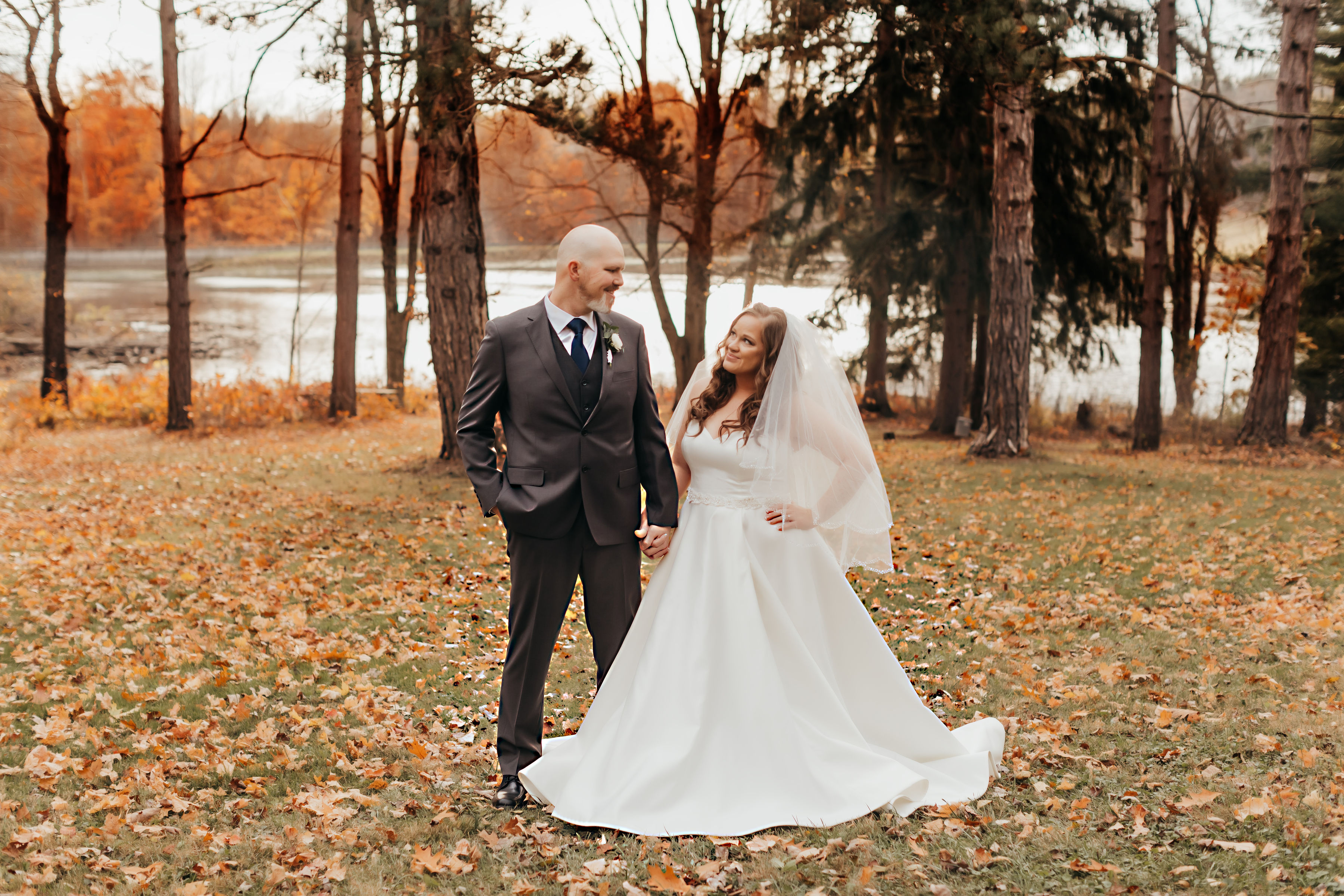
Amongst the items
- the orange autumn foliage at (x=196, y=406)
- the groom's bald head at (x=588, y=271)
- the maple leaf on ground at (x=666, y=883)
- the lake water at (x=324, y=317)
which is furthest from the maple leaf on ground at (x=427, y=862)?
the lake water at (x=324, y=317)

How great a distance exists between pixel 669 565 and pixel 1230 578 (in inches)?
228

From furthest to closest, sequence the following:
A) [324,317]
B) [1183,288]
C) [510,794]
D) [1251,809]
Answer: [324,317], [1183,288], [510,794], [1251,809]

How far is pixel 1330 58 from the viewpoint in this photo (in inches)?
683

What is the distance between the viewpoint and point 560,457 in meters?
3.82

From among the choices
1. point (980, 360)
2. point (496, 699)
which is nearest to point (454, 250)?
point (496, 699)

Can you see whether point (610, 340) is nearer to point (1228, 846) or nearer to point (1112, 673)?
point (1228, 846)

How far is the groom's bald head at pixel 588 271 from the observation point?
380 cm

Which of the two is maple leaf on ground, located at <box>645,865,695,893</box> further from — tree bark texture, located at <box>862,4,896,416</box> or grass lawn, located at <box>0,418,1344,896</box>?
tree bark texture, located at <box>862,4,896,416</box>

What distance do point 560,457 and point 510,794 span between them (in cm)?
143

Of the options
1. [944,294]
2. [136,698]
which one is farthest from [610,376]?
[944,294]

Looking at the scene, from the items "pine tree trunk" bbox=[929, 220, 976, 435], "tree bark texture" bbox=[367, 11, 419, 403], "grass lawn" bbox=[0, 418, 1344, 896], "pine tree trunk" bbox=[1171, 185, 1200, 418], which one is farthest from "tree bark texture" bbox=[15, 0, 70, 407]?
"pine tree trunk" bbox=[1171, 185, 1200, 418]

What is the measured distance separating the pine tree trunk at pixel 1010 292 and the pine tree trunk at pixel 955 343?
126 inches

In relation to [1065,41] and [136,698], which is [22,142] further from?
[136,698]

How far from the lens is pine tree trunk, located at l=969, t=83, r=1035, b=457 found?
537 inches
